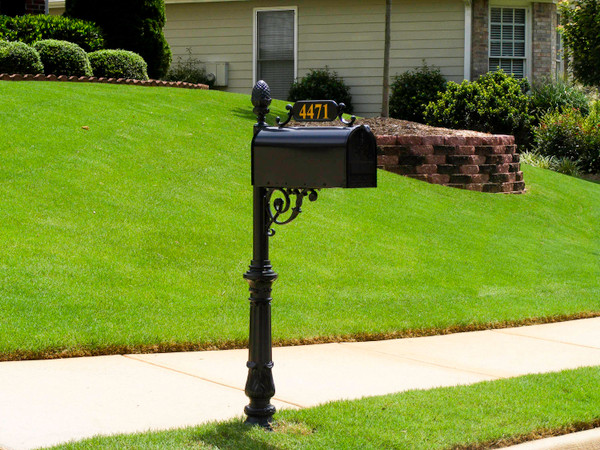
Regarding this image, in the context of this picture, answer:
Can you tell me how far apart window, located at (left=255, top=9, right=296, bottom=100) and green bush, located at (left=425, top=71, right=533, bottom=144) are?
173 inches

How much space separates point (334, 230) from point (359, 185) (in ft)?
19.8

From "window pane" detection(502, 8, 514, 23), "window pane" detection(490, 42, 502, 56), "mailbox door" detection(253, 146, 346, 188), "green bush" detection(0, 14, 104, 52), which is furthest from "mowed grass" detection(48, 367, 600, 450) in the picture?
"window pane" detection(502, 8, 514, 23)

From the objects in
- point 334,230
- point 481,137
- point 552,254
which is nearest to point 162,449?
point 334,230

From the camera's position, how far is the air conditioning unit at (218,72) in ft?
75.8

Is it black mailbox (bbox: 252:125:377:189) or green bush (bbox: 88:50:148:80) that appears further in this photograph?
green bush (bbox: 88:50:148:80)

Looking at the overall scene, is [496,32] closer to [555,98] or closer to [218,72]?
[555,98]

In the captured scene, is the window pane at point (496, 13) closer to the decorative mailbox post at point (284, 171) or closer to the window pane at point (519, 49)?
the window pane at point (519, 49)

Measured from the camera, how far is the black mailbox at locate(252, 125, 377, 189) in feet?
13.9

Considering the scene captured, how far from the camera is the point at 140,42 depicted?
1808 centimetres

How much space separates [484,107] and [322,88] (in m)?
4.25

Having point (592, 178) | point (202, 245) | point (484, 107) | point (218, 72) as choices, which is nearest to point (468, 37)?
point (484, 107)

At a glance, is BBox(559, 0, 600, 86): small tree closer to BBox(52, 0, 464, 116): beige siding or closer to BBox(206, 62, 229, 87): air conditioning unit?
BBox(52, 0, 464, 116): beige siding

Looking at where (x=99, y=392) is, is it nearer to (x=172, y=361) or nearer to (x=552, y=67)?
(x=172, y=361)

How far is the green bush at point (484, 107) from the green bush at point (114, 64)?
7.25 meters
